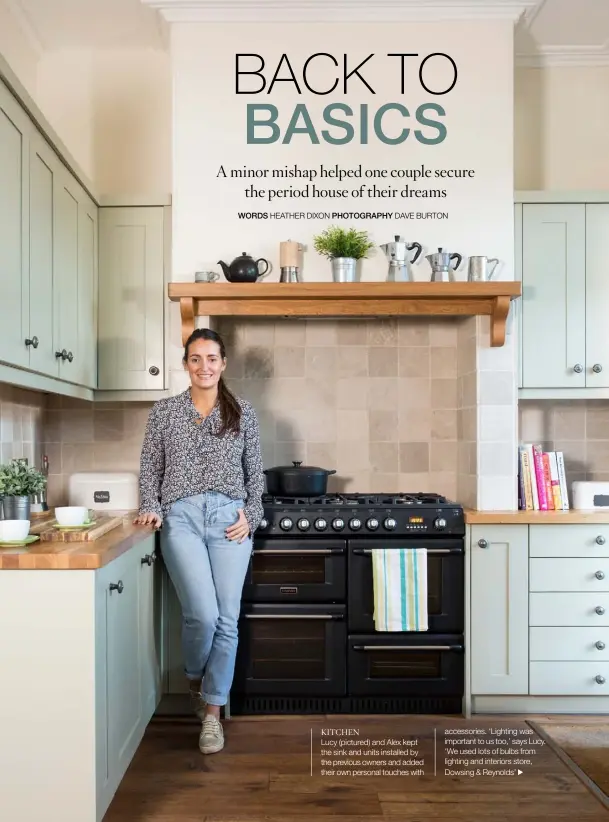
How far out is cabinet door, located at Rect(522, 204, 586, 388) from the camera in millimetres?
3660

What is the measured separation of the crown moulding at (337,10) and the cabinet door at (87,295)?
0.95 metres

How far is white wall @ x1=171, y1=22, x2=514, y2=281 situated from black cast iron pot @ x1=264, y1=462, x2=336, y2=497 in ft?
2.87

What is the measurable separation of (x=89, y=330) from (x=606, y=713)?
2823 mm

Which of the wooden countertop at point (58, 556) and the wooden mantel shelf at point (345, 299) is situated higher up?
the wooden mantel shelf at point (345, 299)

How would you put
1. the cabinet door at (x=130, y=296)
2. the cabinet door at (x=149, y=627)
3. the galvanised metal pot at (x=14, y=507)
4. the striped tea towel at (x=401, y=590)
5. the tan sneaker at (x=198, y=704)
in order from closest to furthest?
1. the galvanised metal pot at (x=14, y=507)
2. the cabinet door at (x=149, y=627)
3. the tan sneaker at (x=198, y=704)
4. the striped tea towel at (x=401, y=590)
5. the cabinet door at (x=130, y=296)

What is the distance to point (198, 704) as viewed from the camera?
10.9ft

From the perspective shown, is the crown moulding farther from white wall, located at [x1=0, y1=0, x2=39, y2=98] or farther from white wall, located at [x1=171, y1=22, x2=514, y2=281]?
white wall, located at [x1=0, y1=0, x2=39, y2=98]

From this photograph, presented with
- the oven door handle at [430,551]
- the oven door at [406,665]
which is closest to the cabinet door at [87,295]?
the oven door handle at [430,551]

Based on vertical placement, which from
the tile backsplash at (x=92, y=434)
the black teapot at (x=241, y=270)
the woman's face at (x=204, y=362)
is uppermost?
the black teapot at (x=241, y=270)

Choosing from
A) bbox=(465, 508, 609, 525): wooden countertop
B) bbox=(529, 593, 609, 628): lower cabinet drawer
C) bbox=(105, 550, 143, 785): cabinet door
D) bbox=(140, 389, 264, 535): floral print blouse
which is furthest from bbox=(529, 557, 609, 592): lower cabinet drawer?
bbox=(105, 550, 143, 785): cabinet door

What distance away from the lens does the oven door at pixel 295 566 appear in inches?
131

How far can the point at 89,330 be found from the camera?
3.53 metres

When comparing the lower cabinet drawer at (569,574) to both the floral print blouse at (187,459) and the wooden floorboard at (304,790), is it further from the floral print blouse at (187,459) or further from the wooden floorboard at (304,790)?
the floral print blouse at (187,459)

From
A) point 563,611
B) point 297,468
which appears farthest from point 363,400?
point 563,611
